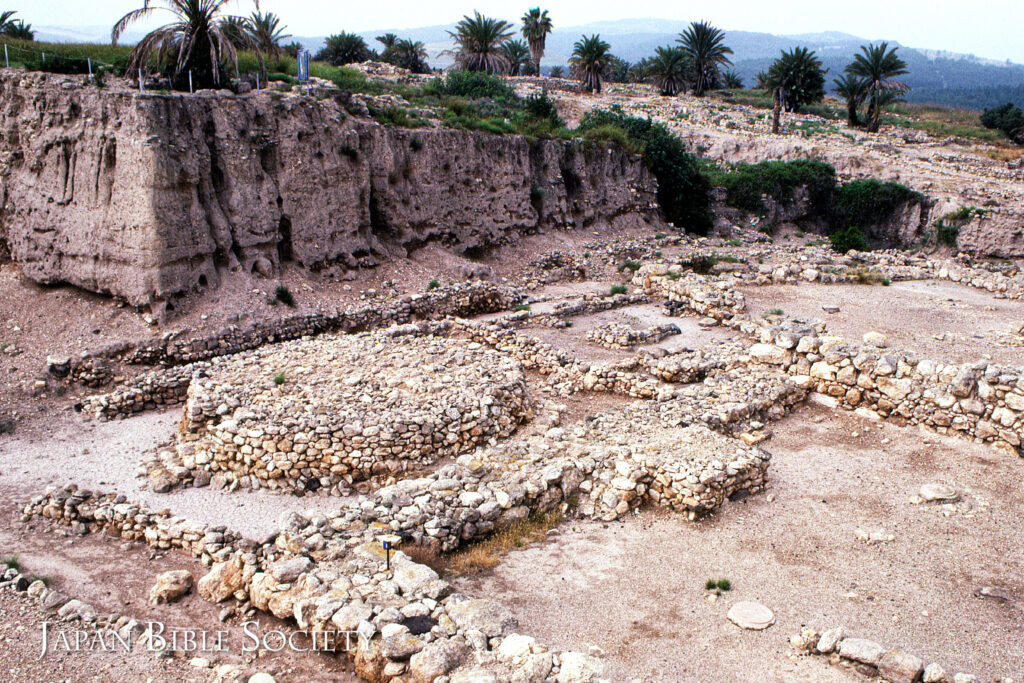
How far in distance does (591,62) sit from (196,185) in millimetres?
37359

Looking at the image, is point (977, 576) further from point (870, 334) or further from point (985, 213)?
point (985, 213)

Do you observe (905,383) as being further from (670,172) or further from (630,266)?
(670,172)

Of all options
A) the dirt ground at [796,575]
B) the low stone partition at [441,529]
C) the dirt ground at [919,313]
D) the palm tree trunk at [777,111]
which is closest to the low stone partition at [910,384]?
the dirt ground at [796,575]

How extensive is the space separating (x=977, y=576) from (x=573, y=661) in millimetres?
4840

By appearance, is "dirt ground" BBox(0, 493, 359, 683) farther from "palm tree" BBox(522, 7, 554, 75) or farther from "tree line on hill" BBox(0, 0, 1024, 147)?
"palm tree" BBox(522, 7, 554, 75)

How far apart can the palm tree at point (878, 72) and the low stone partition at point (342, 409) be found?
124 feet

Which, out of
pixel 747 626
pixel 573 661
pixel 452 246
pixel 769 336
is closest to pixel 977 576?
pixel 747 626

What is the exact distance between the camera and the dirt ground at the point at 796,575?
6.39m

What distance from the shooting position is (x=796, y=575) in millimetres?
7527

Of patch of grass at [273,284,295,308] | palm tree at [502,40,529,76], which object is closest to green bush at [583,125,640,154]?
patch of grass at [273,284,295,308]

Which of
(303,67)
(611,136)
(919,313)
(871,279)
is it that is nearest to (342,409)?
(303,67)

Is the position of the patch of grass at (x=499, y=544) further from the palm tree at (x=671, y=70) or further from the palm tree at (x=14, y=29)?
the palm tree at (x=671, y=70)

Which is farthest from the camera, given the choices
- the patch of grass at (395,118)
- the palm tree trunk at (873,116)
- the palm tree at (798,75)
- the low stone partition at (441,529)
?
the palm tree trunk at (873,116)

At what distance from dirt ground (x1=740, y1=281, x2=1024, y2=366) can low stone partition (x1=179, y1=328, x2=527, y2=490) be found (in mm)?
8342
